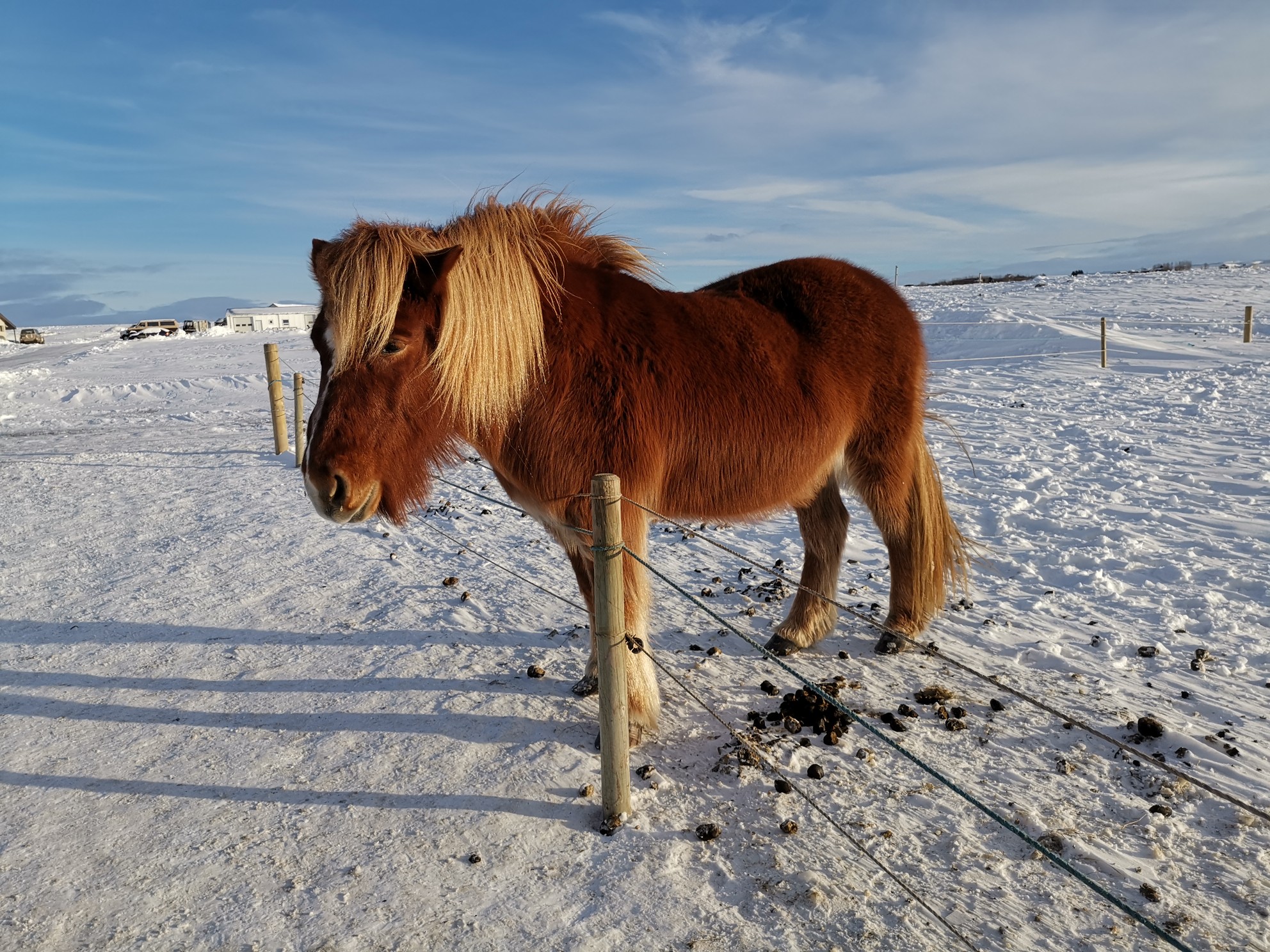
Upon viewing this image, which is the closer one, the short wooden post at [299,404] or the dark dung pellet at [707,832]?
the dark dung pellet at [707,832]

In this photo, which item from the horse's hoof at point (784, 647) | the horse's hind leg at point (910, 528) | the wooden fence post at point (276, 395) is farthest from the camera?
the wooden fence post at point (276, 395)

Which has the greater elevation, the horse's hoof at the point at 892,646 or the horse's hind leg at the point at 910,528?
the horse's hind leg at the point at 910,528

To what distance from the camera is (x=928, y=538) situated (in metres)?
4.08

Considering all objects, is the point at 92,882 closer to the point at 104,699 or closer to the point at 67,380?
the point at 104,699

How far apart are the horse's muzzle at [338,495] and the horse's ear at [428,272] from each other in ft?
2.47

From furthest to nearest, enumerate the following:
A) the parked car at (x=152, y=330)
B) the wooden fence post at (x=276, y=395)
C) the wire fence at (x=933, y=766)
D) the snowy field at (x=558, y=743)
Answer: the parked car at (x=152, y=330) → the wooden fence post at (x=276, y=395) → the snowy field at (x=558, y=743) → the wire fence at (x=933, y=766)

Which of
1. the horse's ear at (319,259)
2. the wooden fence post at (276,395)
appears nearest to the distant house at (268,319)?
the wooden fence post at (276,395)

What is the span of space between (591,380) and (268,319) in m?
70.2

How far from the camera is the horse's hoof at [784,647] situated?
4.15 metres

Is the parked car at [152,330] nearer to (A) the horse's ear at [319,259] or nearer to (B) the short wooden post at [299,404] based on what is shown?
(B) the short wooden post at [299,404]

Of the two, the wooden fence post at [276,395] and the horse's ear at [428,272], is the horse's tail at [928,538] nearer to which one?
the horse's ear at [428,272]

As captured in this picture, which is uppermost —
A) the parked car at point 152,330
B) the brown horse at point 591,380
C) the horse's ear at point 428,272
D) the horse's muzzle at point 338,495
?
the parked car at point 152,330

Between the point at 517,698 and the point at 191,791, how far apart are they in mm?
1439

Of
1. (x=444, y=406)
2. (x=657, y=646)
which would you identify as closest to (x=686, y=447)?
(x=444, y=406)
